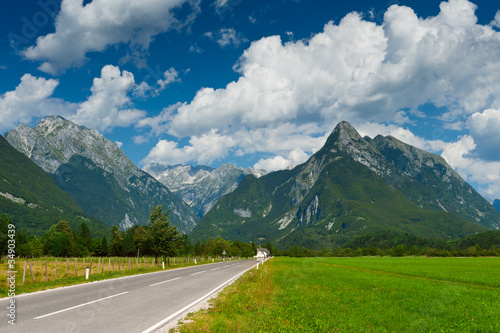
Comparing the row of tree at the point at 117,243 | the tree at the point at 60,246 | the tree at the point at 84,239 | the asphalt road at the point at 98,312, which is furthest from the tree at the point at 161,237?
the tree at the point at 84,239

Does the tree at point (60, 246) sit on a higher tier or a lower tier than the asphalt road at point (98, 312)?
lower

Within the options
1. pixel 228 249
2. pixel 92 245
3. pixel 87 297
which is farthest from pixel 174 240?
pixel 228 249

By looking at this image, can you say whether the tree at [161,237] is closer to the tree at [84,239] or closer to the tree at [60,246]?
the tree at [60,246]

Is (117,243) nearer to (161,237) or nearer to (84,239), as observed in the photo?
(84,239)

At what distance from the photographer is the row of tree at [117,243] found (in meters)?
59.6

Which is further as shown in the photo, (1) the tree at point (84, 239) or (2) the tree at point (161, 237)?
(1) the tree at point (84, 239)

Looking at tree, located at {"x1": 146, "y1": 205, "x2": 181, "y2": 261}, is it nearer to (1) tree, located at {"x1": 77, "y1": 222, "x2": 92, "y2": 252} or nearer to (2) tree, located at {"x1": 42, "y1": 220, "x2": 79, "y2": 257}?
(2) tree, located at {"x1": 42, "y1": 220, "x2": 79, "y2": 257}

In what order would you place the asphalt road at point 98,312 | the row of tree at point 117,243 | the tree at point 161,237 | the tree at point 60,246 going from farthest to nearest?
the tree at point 60,246 < the row of tree at point 117,243 < the tree at point 161,237 < the asphalt road at point 98,312

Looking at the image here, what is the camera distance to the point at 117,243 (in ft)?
489

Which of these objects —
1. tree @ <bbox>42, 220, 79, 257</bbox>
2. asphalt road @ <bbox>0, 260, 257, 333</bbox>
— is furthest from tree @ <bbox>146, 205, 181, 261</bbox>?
tree @ <bbox>42, 220, 79, 257</bbox>

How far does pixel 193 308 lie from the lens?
1452cm

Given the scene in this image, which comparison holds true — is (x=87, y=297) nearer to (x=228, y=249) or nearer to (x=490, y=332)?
(x=490, y=332)

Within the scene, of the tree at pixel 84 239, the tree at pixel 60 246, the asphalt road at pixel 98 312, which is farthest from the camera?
the tree at pixel 84 239

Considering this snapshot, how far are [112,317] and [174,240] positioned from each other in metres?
52.5
